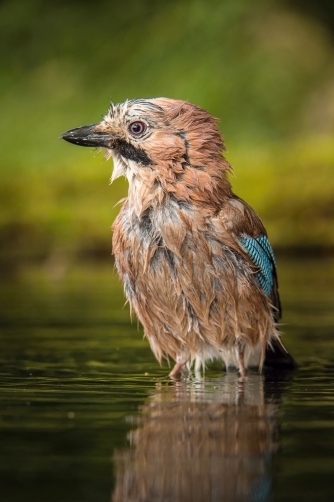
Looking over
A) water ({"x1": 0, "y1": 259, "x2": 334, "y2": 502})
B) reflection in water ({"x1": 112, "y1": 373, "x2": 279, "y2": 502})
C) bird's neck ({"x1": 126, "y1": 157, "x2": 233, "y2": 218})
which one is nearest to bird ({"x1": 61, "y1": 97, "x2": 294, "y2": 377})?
bird's neck ({"x1": 126, "y1": 157, "x2": 233, "y2": 218})

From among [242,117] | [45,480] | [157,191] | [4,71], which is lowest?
[45,480]

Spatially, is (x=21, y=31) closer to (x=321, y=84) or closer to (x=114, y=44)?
(x=114, y=44)

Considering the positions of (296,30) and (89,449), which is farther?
(296,30)

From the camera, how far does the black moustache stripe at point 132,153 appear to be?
19.3ft

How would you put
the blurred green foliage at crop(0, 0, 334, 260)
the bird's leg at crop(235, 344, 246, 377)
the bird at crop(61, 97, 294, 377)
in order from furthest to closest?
the blurred green foliage at crop(0, 0, 334, 260) < the bird's leg at crop(235, 344, 246, 377) < the bird at crop(61, 97, 294, 377)

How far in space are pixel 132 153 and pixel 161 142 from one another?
0.19m

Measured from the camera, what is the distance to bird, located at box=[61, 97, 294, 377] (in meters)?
5.79

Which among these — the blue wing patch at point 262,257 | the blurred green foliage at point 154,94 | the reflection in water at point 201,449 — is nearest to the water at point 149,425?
the reflection in water at point 201,449

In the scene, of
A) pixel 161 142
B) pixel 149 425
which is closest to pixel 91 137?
pixel 161 142

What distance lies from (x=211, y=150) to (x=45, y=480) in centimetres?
329

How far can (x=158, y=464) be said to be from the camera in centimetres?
324

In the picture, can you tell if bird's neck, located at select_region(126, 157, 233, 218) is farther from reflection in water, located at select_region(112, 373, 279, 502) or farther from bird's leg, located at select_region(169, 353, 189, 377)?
reflection in water, located at select_region(112, 373, 279, 502)

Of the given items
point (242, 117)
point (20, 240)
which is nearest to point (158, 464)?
point (20, 240)

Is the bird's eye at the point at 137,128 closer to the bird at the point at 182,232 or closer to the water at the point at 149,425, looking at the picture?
the bird at the point at 182,232
